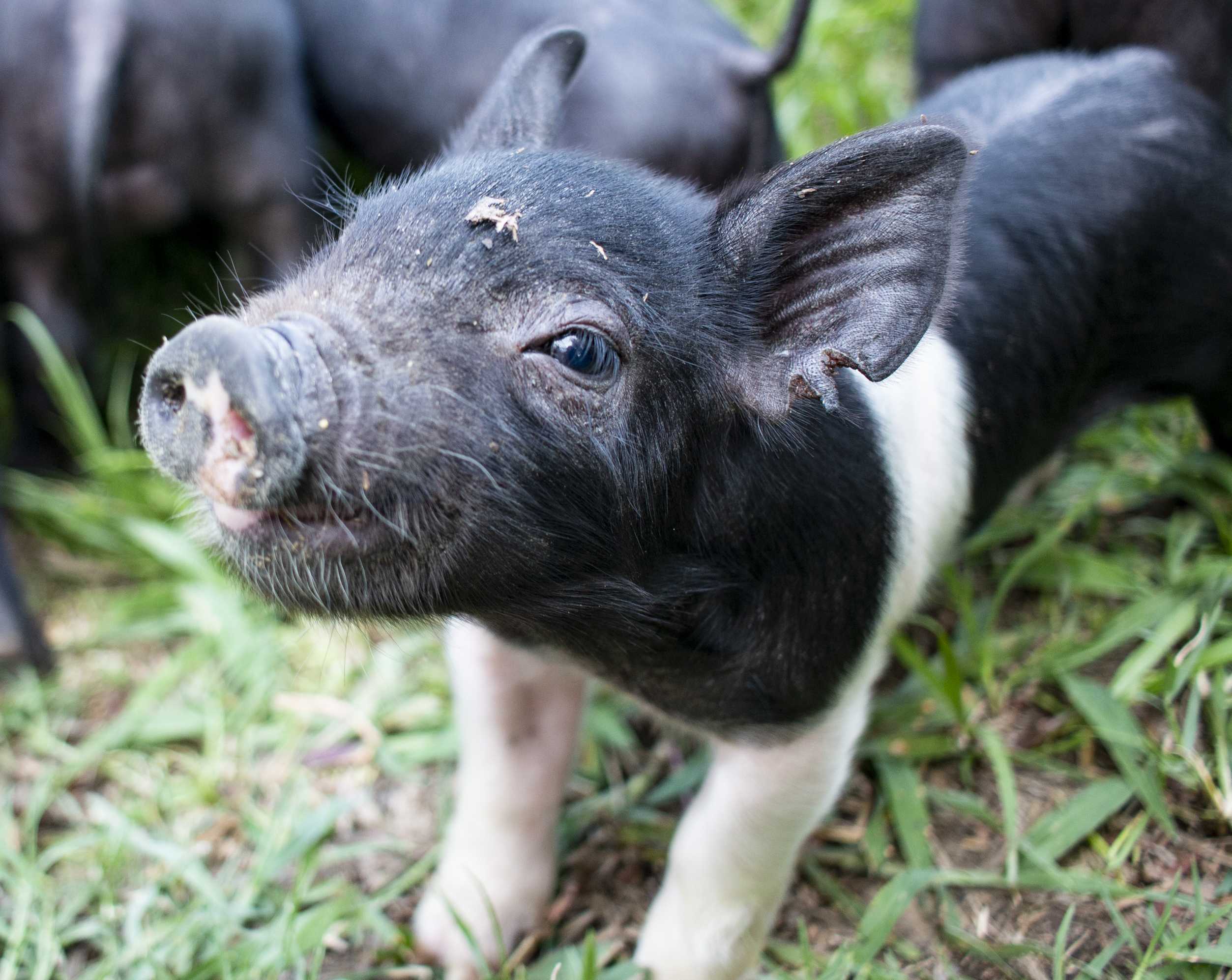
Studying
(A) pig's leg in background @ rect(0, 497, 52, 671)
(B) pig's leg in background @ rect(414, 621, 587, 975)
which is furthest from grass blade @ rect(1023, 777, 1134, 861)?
(A) pig's leg in background @ rect(0, 497, 52, 671)

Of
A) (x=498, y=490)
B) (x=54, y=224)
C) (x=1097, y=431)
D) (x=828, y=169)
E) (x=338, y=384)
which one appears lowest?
(x=1097, y=431)

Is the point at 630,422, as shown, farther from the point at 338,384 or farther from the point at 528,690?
the point at 528,690

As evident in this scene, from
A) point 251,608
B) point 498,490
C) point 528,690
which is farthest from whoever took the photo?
point 251,608

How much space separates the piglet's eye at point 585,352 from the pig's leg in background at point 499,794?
0.99 m

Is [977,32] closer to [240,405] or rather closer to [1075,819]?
[1075,819]

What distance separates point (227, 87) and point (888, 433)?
301 cm

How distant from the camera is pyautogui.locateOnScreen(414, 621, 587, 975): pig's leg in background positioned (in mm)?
2896

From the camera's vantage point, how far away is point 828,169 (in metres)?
2.07

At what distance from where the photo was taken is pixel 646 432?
2145mm

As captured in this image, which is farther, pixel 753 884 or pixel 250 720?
pixel 250 720

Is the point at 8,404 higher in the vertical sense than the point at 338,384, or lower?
lower

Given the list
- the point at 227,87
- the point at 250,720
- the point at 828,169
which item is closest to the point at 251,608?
the point at 250,720

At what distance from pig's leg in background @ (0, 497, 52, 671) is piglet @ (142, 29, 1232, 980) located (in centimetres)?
173

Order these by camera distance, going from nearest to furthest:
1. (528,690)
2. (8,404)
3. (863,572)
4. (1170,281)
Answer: (863,572), (528,690), (1170,281), (8,404)
